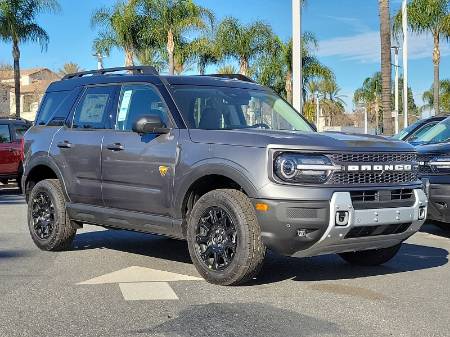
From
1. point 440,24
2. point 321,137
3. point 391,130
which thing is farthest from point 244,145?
point 440,24

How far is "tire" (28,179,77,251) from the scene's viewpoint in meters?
7.47

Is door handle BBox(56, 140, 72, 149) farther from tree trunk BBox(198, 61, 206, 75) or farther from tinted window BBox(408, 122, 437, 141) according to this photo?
tree trunk BBox(198, 61, 206, 75)

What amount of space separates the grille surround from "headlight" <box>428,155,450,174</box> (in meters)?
1.84

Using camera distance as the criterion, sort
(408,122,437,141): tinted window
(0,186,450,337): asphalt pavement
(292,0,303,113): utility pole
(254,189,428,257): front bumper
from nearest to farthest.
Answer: (0,186,450,337): asphalt pavement, (254,189,428,257): front bumper, (408,122,437,141): tinted window, (292,0,303,113): utility pole

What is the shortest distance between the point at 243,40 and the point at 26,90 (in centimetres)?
6184

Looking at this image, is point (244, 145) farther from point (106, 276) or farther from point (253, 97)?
point (106, 276)

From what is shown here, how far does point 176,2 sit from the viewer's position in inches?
1186

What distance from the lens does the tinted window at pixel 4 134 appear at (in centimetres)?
1616

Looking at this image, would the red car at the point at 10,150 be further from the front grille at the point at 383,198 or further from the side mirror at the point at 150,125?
the front grille at the point at 383,198

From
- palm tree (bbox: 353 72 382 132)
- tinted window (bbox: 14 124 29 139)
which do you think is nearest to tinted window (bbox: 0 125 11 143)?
tinted window (bbox: 14 124 29 139)

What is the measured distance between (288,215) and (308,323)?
945 millimetres

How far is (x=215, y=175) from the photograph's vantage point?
590 centimetres

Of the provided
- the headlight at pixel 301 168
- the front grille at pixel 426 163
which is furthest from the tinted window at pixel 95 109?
the front grille at pixel 426 163

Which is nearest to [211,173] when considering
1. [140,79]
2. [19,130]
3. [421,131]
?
[140,79]
